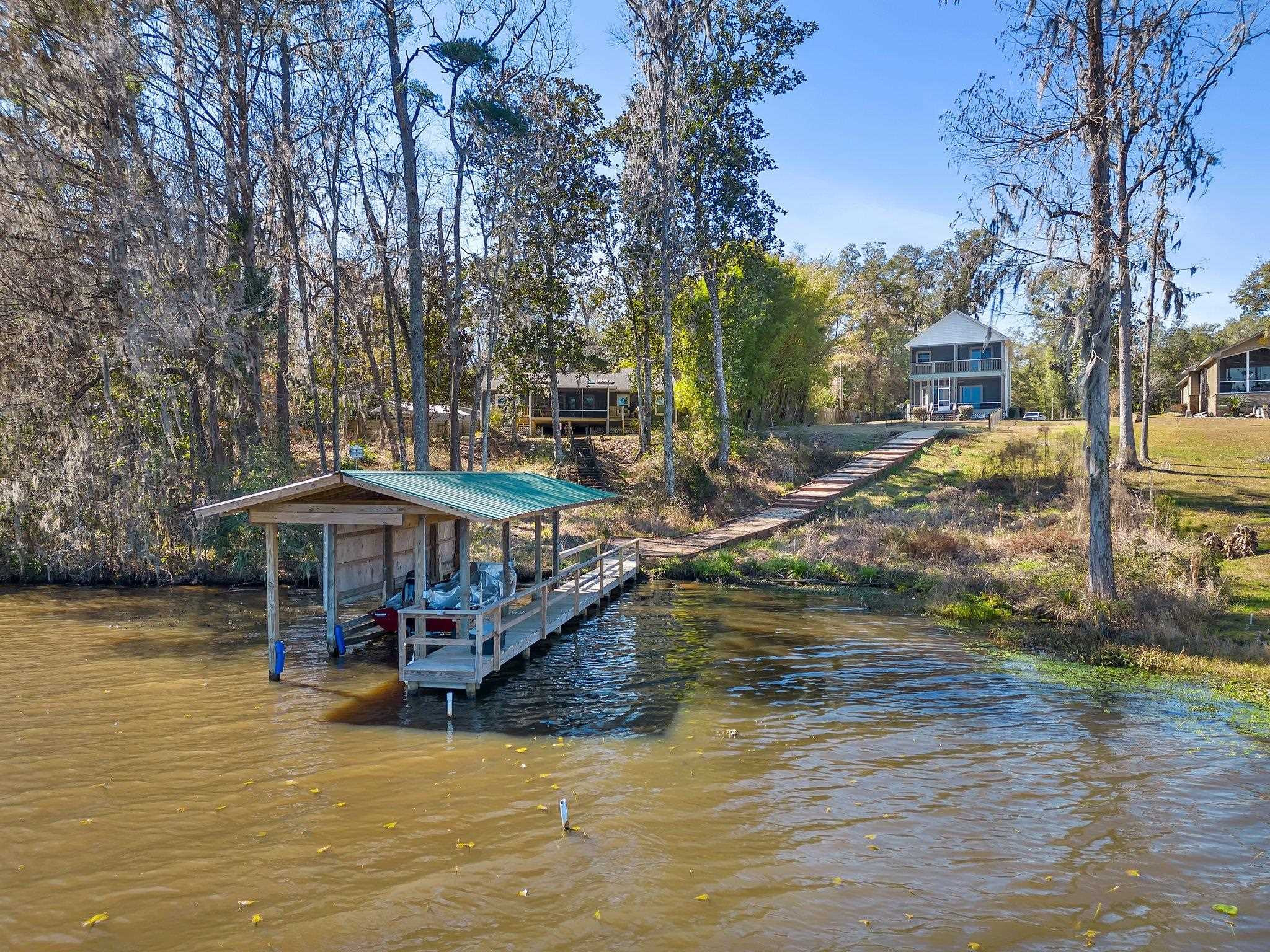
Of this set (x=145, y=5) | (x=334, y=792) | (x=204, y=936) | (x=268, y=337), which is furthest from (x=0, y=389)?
(x=204, y=936)

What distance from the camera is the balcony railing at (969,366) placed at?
54.3 metres

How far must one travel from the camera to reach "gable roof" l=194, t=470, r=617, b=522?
11.7 meters

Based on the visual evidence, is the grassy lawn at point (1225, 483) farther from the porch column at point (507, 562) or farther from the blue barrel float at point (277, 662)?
the blue barrel float at point (277, 662)

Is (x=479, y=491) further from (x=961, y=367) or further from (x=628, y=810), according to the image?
(x=961, y=367)

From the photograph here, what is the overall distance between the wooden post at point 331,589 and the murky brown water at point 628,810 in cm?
77

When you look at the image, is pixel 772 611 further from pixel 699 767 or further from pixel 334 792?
pixel 334 792

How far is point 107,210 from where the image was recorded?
61.4 ft

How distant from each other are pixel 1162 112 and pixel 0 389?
84.8 ft

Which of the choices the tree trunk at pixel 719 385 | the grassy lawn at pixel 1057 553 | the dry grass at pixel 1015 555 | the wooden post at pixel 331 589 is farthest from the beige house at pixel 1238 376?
the wooden post at pixel 331 589

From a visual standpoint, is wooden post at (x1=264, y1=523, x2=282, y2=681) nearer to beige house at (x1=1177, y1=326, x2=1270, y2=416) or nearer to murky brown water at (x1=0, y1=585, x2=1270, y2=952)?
murky brown water at (x1=0, y1=585, x2=1270, y2=952)

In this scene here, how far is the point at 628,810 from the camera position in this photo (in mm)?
8508

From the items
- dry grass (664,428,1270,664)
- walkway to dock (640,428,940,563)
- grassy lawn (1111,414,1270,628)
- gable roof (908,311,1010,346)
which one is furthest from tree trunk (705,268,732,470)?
gable roof (908,311,1010,346)

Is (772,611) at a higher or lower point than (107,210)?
lower

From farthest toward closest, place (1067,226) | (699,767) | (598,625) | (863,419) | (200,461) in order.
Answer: (863,419)
(200,461)
(598,625)
(1067,226)
(699,767)
